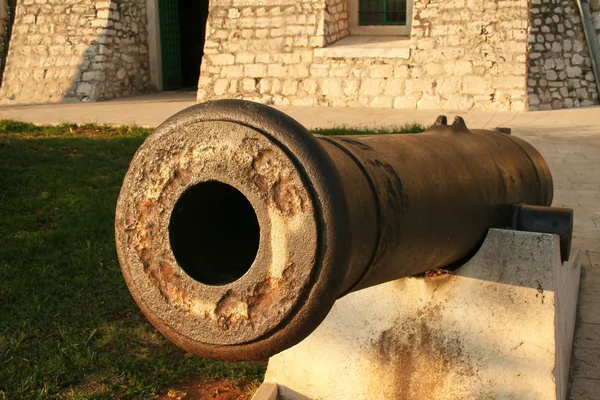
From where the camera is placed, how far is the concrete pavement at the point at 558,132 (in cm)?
402

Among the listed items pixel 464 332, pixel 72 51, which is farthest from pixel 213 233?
pixel 72 51

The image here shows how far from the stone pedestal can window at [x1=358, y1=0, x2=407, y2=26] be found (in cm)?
1138

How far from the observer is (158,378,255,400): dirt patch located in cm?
348

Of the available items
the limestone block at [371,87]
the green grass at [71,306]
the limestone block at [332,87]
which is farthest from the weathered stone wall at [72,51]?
the green grass at [71,306]

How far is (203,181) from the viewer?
1.82 metres

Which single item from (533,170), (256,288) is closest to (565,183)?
(533,170)

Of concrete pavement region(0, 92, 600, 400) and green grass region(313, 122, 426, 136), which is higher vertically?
green grass region(313, 122, 426, 136)

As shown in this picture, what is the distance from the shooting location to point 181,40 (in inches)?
675

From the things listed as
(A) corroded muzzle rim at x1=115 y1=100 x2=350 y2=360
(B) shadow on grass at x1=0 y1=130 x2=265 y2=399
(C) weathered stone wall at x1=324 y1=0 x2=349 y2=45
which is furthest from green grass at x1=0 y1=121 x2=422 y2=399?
(C) weathered stone wall at x1=324 y1=0 x2=349 y2=45

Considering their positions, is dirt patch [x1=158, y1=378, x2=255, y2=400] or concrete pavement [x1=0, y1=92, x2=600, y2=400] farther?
→ concrete pavement [x1=0, y1=92, x2=600, y2=400]

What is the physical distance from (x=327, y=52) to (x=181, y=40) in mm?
5208

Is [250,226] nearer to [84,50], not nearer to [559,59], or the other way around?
[559,59]

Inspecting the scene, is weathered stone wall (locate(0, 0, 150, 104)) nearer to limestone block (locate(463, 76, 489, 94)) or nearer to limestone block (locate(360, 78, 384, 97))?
limestone block (locate(360, 78, 384, 97))

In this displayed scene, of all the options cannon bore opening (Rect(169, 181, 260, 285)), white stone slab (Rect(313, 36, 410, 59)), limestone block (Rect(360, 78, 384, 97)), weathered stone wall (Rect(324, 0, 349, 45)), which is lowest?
limestone block (Rect(360, 78, 384, 97))
